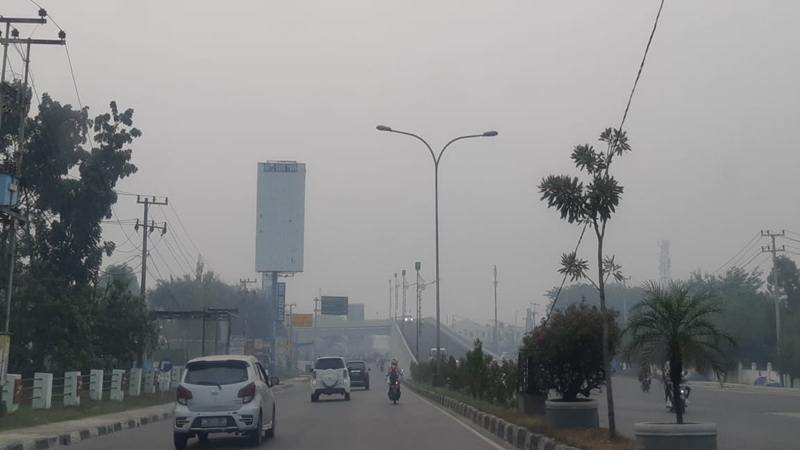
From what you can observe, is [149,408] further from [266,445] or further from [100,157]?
[266,445]

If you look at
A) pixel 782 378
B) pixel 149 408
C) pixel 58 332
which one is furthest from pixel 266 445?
pixel 782 378

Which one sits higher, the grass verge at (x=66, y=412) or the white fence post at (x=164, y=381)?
the white fence post at (x=164, y=381)

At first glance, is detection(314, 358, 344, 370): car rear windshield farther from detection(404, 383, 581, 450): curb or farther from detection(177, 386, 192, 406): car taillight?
detection(177, 386, 192, 406): car taillight

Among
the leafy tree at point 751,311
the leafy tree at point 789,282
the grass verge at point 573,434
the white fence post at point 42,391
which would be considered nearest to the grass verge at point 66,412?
the white fence post at point 42,391

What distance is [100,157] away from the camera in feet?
134

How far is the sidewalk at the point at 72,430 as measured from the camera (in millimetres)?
19062

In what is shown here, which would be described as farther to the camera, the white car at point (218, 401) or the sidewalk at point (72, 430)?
the sidewalk at point (72, 430)

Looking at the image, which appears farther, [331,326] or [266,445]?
[331,326]

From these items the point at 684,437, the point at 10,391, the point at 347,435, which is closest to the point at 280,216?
the point at 10,391

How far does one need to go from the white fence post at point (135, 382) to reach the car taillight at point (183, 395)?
78.1 ft

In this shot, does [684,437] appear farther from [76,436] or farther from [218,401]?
[76,436]

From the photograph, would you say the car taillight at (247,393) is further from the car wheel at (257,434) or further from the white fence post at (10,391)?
the white fence post at (10,391)

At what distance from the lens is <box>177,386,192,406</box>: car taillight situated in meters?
17.5

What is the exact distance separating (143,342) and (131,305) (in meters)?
1.94
